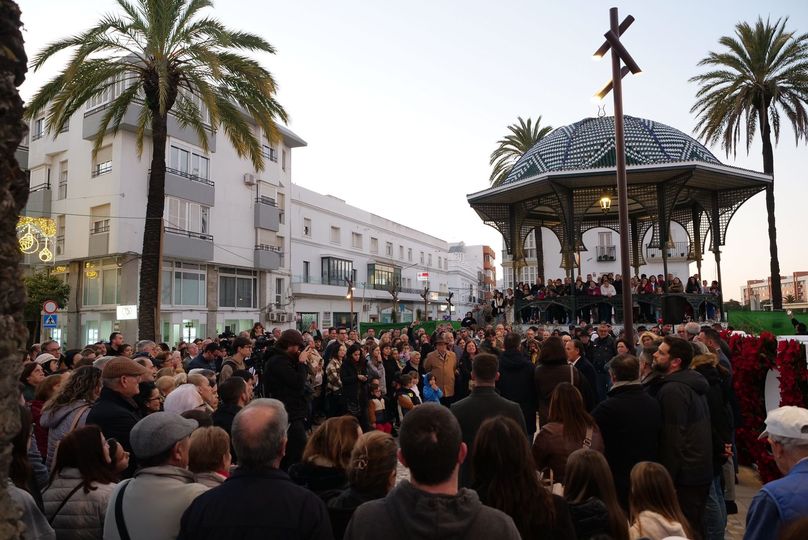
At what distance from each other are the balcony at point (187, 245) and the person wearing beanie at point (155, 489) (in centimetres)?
2479

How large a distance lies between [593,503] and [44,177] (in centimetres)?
3261

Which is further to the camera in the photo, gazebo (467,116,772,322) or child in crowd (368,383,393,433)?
gazebo (467,116,772,322)

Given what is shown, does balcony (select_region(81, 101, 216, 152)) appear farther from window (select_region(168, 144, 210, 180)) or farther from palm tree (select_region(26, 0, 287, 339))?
palm tree (select_region(26, 0, 287, 339))

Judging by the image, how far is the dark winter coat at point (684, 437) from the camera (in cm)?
420

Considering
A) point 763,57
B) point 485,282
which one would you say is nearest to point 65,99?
point 763,57

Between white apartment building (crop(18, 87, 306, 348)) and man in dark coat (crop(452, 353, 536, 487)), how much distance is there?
22.3m

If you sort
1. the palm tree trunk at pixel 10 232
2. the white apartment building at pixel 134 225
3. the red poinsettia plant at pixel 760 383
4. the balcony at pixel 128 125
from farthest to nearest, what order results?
the white apartment building at pixel 134 225 < the balcony at pixel 128 125 < the red poinsettia plant at pixel 760 383 < the palm tree trunk at pixel 10 232

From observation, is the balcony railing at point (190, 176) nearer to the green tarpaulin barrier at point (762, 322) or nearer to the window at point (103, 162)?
the window at point (103, 162)

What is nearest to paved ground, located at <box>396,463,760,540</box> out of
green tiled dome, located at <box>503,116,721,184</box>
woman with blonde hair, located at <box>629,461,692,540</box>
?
woman with blonde hair, located at <box>629,461,692,540</box>

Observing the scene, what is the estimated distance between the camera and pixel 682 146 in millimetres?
18875

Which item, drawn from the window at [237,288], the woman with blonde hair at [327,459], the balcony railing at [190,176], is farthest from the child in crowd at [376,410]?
the window at [237,288]

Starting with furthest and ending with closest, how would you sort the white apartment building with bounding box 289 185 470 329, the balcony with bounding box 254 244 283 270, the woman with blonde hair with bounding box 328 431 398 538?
the white apartment building with bounding box 289 185 470 329 → the balcony with bounding box 254 244 283 270 → the woman with blonde hair with bounding box 328 431 398 538

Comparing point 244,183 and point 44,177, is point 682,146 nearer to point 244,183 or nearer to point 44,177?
point 244,183

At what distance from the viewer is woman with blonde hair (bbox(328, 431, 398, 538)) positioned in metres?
2.78
